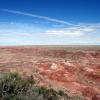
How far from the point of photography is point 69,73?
30.8 meters

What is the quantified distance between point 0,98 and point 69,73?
2362 centimetres

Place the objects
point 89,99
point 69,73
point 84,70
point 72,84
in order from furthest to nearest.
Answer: point 84,70 → point 69,73 → point 72,84 → point 89,99

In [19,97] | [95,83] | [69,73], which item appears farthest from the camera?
[69,73]

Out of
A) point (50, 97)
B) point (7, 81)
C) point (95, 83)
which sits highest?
point (7, 81)

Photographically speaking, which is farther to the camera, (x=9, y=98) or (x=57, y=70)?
(x=57, y=70)

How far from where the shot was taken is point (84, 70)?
3325 cm

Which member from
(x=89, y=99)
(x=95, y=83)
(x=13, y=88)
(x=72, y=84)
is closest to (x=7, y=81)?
(x=13, y=88)

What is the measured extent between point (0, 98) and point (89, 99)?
509 inches

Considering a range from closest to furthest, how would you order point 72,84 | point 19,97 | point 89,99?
point 19,97 < point 89,99 < point 72,84

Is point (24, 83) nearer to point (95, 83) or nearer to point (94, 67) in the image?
point (95, 83)

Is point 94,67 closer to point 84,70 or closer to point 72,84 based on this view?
point 84,70

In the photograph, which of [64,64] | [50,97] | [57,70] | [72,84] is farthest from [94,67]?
[50,97]

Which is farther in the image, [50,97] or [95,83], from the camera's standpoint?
[95,83]

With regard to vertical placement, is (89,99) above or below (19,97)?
below
